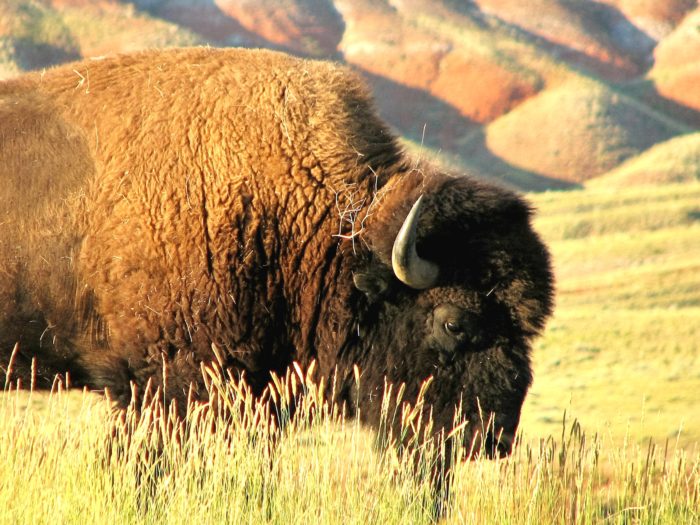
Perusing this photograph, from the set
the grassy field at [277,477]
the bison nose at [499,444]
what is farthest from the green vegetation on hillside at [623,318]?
the bison nose at [499,444]

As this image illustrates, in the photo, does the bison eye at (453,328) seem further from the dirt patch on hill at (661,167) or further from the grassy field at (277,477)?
the dirt patch on hill at (661,167)

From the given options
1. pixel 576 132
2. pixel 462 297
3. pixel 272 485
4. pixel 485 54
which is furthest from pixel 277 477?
pixel 485 54

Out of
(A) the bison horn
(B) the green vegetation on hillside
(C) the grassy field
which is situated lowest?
(B) the green vegetation on hillside

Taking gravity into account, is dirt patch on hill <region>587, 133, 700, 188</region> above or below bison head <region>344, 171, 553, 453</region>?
below

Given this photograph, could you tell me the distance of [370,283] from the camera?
5.00m

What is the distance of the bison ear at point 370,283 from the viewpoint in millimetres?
4984

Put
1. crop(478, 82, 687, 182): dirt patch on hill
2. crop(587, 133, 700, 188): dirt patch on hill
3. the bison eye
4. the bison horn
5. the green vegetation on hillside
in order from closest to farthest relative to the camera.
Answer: the bison horn < the bison eye < the green vegetation on hillside < crop(587, 133, 700, 188): dirt patch on hill < crop(478, 82, 687, 182): dirt patch on hill

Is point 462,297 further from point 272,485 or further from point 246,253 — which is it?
point 272,485

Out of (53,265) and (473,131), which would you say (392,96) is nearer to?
(473,131)

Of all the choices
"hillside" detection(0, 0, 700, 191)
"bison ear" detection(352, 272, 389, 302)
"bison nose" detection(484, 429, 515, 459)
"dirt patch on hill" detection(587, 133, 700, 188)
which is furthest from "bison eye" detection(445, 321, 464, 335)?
"hillside" detection(0, 0, 700, 191)

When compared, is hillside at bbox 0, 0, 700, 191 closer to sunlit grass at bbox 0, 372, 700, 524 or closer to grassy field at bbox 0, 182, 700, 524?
grassy field at bbox 0, 182, 700, 524

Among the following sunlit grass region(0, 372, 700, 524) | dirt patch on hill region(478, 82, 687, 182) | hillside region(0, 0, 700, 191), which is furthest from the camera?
dirt patch on hill region(478, 82, 687, 182)

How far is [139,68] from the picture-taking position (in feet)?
17.3

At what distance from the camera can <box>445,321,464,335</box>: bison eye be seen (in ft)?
16.3
